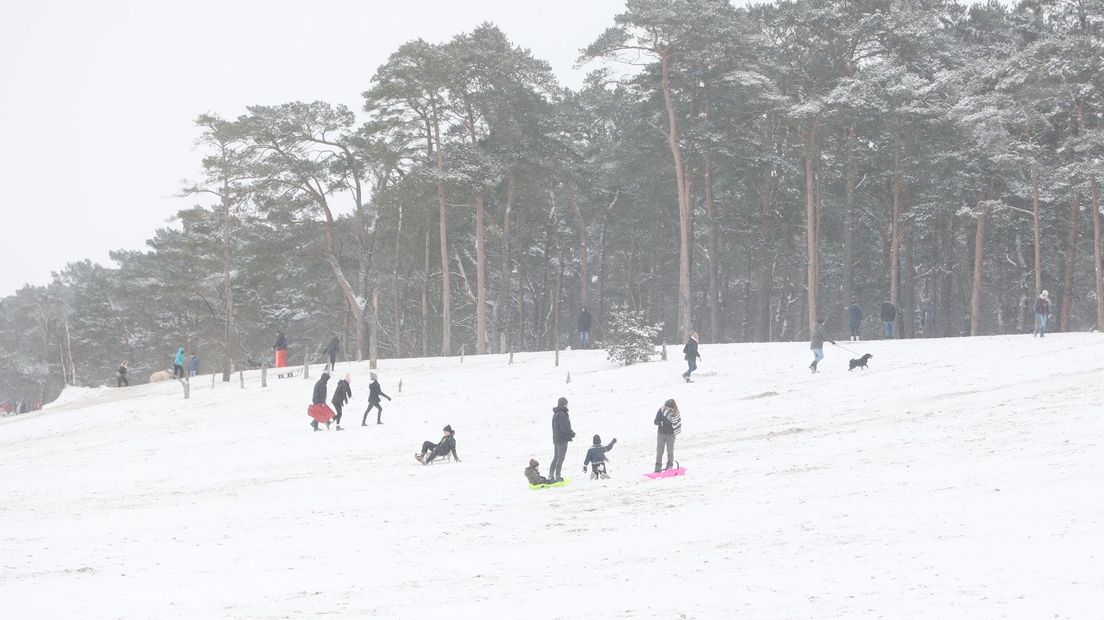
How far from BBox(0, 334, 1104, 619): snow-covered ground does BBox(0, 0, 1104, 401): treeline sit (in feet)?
45.7

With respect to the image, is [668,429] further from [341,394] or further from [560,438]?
[341,394]

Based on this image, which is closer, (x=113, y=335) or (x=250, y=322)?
(x=250, y=322)

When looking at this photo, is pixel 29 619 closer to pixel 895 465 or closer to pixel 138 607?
pixel 138 607

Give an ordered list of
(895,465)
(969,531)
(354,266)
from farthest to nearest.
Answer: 1. (354,266)
2. (895,465)
3. (969,531)

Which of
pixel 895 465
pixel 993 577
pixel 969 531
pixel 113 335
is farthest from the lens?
pixel 113 335

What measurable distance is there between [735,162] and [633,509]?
130ft

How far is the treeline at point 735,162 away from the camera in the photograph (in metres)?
43.8

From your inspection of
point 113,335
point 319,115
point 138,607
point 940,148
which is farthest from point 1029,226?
point 113,335

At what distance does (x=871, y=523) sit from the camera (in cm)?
1317

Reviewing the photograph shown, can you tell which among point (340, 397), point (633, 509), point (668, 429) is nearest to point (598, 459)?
point (668, 429)

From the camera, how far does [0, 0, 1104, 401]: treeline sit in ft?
144

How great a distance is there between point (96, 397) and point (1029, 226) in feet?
154

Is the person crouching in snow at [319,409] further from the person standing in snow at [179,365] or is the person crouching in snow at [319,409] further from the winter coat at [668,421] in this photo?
the person standing in snow at [179,365]

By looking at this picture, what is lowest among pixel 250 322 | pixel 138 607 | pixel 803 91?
pixel 138 607
